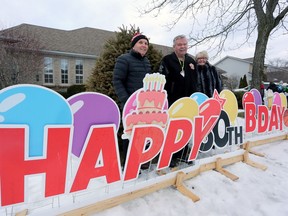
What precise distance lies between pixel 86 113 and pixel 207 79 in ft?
7.75

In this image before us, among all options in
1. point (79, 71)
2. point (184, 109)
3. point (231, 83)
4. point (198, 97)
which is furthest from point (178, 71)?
point (231, 83)

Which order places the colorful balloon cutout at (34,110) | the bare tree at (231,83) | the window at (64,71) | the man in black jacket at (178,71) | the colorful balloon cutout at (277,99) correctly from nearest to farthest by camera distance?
the colorful balloon cutout at (34,110) < the man in black jacket at (178,71) < the colorful balloon cutout at (277,99) < the window at (64,71) < the bare tree at (231,83)

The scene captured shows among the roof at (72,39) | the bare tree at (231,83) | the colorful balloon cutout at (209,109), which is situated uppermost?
the roof at (72,39)

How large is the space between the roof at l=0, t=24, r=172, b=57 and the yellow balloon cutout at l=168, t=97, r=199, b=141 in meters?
16.6

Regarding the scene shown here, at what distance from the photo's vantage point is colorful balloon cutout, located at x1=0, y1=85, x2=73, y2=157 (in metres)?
1.63

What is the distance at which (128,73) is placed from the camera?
2.80 meters

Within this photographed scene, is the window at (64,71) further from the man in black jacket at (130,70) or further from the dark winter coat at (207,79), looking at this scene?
the man in black jacket at (130,70)

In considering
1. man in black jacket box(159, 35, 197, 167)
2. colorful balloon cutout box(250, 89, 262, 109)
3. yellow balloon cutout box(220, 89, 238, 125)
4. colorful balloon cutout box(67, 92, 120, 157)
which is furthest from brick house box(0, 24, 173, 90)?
colorful balloon cutout box(67, 92, 120, 157)

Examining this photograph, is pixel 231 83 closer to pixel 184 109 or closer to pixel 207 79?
pixel 207 79

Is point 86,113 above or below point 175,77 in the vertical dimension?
below

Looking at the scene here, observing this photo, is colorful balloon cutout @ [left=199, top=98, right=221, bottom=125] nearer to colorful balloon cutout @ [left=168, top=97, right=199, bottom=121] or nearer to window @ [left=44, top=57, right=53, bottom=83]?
colorful balloon cutout @ [left=168, top=97, right=199, bottom=121]

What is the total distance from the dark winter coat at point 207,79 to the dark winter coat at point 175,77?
457mm

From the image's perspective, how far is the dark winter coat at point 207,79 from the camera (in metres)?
3.73

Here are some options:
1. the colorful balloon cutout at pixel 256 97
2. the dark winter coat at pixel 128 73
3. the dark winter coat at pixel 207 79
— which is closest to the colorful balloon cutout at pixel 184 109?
the dark winter coat at pixel 128 73
